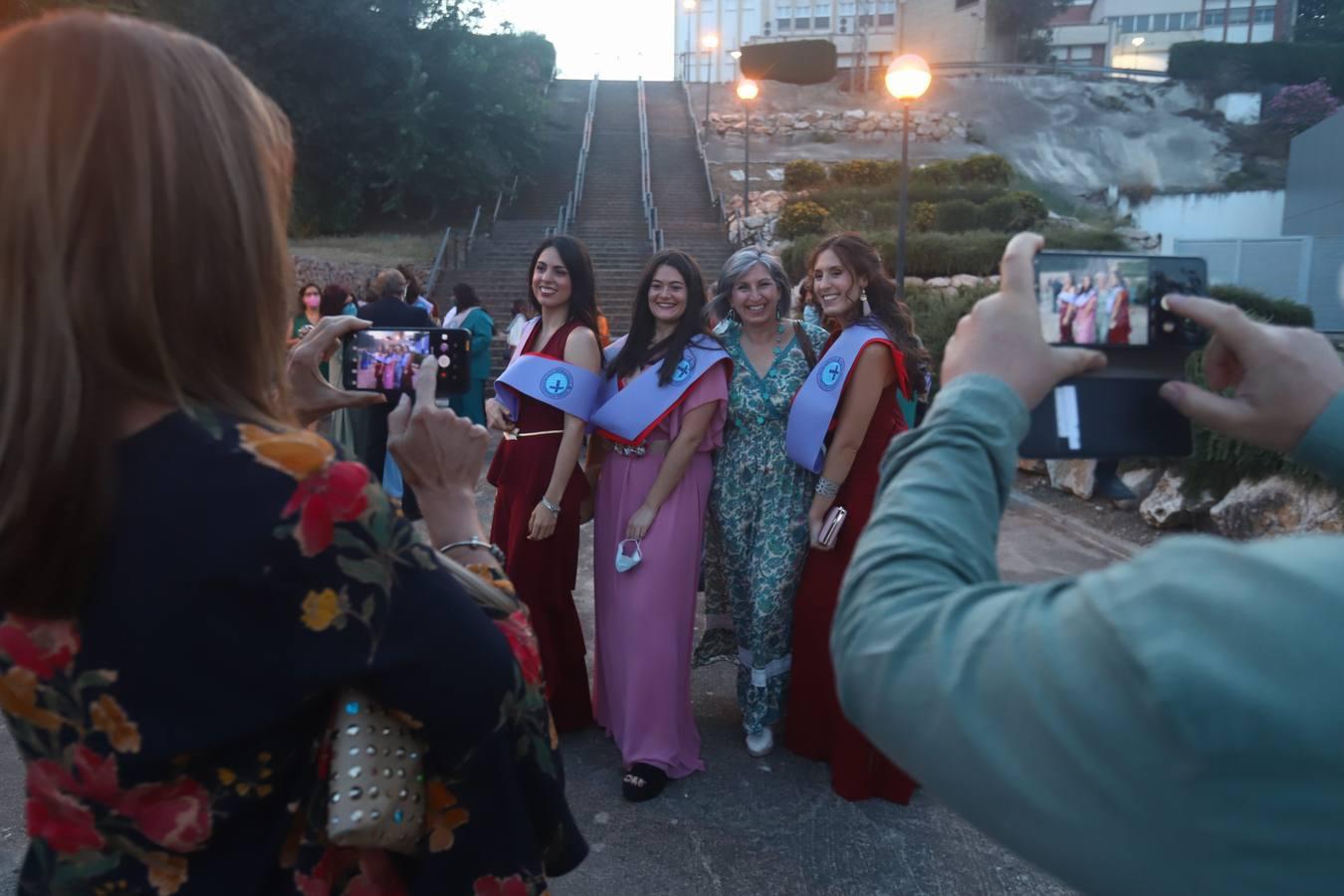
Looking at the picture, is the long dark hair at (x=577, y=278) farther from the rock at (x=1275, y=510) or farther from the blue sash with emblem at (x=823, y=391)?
the rock at (x=1275, y=510)

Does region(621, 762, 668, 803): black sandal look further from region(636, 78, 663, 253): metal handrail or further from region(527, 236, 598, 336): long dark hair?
region(636, 78, 663, 253): metal handrail

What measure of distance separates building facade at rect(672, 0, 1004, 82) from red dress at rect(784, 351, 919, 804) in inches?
2051

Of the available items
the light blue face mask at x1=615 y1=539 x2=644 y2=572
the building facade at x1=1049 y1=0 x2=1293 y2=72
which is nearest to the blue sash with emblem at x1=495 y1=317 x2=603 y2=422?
the light blue face mask at x1=615 y1=539 x2=644 y2=572

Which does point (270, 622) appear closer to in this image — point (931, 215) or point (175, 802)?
point (175, 802)

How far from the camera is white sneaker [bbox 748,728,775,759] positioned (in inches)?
146

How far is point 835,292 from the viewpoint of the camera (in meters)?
3.73

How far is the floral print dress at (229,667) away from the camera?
0.92 meters

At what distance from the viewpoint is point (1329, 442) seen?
3.30 feet

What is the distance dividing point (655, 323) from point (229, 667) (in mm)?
2966

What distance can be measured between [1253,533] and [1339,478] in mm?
5795

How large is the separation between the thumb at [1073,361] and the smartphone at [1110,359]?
0.07 m

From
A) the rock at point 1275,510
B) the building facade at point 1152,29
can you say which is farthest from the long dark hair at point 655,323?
the building facade at point 1152,29

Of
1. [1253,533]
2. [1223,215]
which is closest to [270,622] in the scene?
[1253,533]

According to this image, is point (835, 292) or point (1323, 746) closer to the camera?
point (1323, 746)
